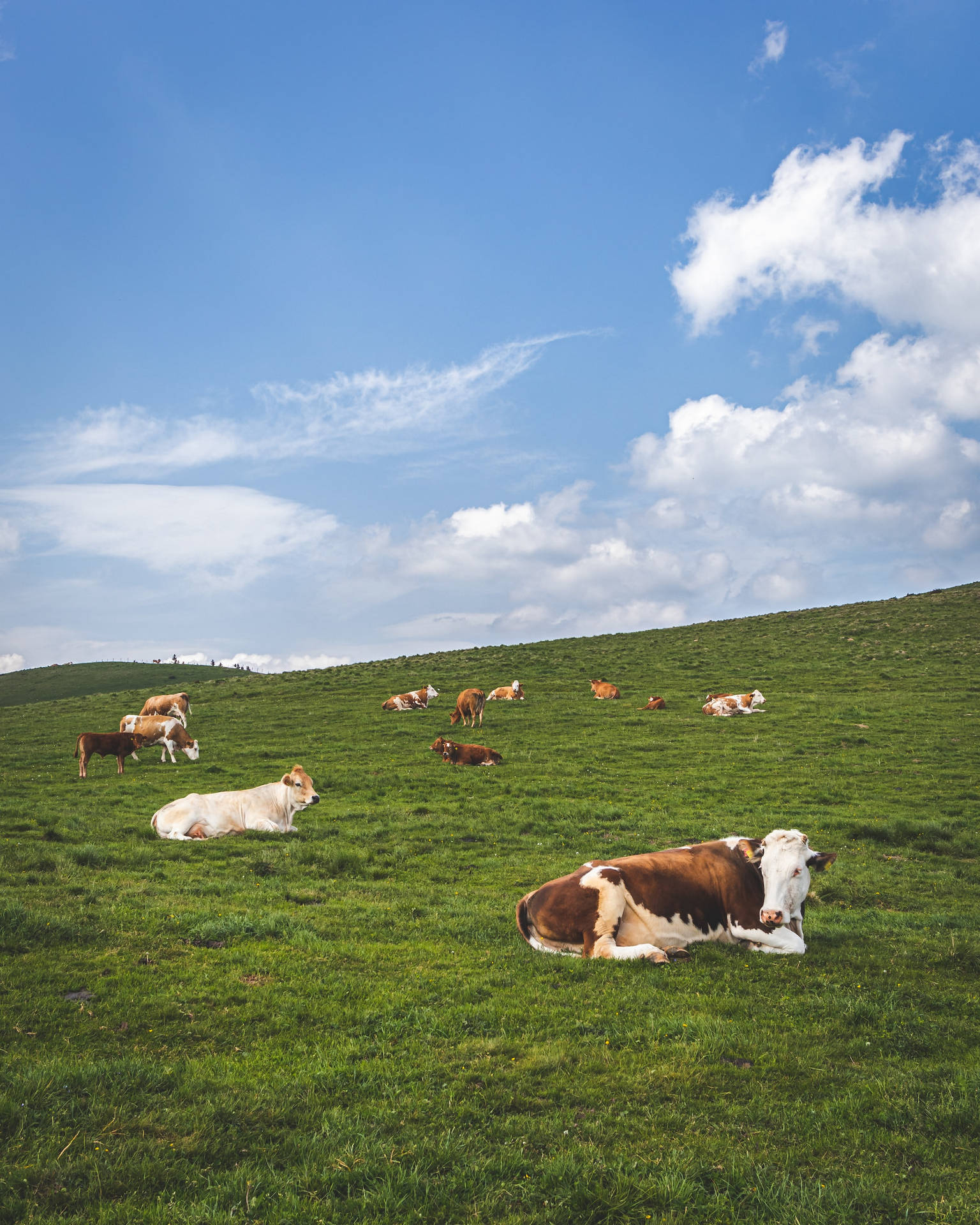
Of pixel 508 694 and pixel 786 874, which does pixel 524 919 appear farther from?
pixel 508 694

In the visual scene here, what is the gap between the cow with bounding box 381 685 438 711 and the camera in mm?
33906

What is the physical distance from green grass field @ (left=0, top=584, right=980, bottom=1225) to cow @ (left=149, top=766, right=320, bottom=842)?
531 mm

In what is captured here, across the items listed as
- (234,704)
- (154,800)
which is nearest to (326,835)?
(154,800)

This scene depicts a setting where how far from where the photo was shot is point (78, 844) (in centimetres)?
1324

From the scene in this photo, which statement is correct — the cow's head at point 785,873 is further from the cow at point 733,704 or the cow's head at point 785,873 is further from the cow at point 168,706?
the cow at point 168,706

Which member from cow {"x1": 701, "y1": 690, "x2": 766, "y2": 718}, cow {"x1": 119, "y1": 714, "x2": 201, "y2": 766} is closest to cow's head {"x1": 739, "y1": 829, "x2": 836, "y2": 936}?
cow {"x1": 119, "y1": 714, "x2": 201, "y2": 766}

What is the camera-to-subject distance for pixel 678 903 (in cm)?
861

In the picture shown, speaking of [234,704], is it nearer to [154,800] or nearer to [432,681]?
[432,681]

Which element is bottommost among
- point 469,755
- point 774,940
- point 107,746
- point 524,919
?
point 774,940

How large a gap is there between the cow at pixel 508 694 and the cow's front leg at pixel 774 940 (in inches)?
1050

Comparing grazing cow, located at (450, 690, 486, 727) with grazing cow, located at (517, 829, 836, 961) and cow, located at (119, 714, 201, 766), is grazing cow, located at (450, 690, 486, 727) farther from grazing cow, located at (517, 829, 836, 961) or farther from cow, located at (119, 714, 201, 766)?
grazing cow, located at (517, 829, 836, 961)

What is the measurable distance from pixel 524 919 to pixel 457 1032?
271 centimetres

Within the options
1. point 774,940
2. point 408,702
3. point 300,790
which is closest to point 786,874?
point 774,940

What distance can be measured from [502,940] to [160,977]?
11.9 ft
